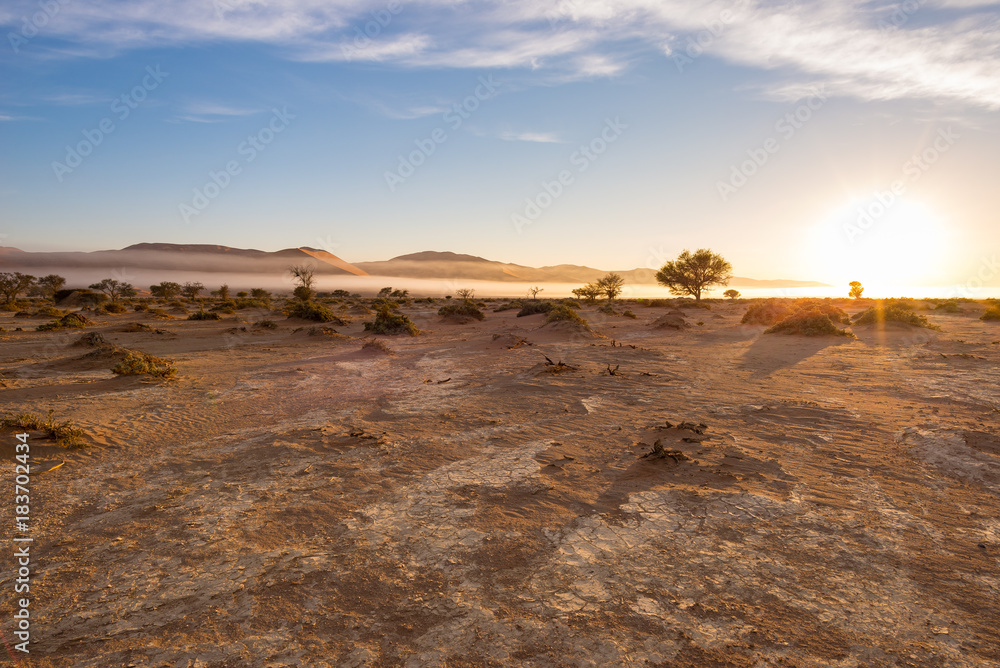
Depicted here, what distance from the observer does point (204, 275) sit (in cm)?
13300

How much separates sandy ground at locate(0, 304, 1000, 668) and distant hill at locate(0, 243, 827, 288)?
144882 mm

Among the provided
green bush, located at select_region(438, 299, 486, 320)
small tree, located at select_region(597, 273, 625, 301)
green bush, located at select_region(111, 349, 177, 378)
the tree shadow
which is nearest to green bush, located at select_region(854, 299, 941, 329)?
the tree shadow

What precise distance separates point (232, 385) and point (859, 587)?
11.0m

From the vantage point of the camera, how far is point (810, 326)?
1759 centimetres

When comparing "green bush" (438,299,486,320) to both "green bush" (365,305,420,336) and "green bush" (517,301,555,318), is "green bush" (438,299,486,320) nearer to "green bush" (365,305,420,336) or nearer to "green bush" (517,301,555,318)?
"green bush" (517,301,555,318)

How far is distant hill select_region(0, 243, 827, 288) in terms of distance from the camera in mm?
131500

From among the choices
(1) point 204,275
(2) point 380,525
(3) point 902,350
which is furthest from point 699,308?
(1) point 204,275

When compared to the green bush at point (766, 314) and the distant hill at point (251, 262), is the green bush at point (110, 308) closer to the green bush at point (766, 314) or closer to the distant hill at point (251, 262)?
the green bush at point (766, 314)

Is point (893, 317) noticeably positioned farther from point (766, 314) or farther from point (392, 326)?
point (392, 326)

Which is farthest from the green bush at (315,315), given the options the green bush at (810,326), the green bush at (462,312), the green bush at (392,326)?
the green bush at (810,326)

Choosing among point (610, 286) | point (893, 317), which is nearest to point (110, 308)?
point (893, 317)

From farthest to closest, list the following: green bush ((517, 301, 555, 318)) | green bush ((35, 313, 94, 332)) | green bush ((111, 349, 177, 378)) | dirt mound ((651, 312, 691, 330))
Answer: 1. green bush ((517, 301, 555, 318))
2. dirt mound ((651, 312, 691, 330))
3. green bush ((35, 313, 94, 332))
4. green bush ((111, 349, 177, 378))

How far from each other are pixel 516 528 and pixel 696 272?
49.8 m

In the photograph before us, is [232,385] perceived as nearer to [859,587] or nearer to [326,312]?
[859,587]
